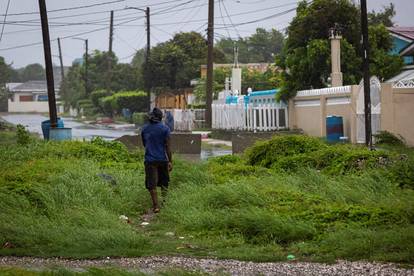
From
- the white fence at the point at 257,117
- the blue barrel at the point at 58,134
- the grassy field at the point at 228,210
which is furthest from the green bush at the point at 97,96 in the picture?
the grassy field at the point at 228,210

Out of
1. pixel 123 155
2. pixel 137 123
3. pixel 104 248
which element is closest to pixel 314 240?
pixel 104 248

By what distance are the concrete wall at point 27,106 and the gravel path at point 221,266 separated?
12107 cm

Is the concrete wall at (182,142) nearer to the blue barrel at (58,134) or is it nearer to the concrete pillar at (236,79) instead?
the blue barrel at (58,134)

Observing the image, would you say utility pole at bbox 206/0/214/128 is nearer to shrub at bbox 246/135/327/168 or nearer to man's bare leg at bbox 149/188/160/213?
shrub at bbox 246/135/327/168

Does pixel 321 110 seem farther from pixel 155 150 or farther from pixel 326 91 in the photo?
pixel 155 150

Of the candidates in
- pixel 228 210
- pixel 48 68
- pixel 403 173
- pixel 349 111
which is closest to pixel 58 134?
pixel 48 68

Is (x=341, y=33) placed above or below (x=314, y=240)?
above

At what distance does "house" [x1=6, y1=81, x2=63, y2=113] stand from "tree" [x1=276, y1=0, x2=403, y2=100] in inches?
3752

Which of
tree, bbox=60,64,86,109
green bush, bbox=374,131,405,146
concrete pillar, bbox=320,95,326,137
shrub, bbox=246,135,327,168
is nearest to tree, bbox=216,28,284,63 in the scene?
tree, bbox=60,64,86,109

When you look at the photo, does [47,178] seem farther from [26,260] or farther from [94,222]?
[26,260]

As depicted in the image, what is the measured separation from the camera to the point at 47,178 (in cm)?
1459

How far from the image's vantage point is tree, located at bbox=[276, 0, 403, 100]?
3528 centimetres

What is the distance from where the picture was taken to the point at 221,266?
9.05m

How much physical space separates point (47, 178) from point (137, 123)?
48.8 m
